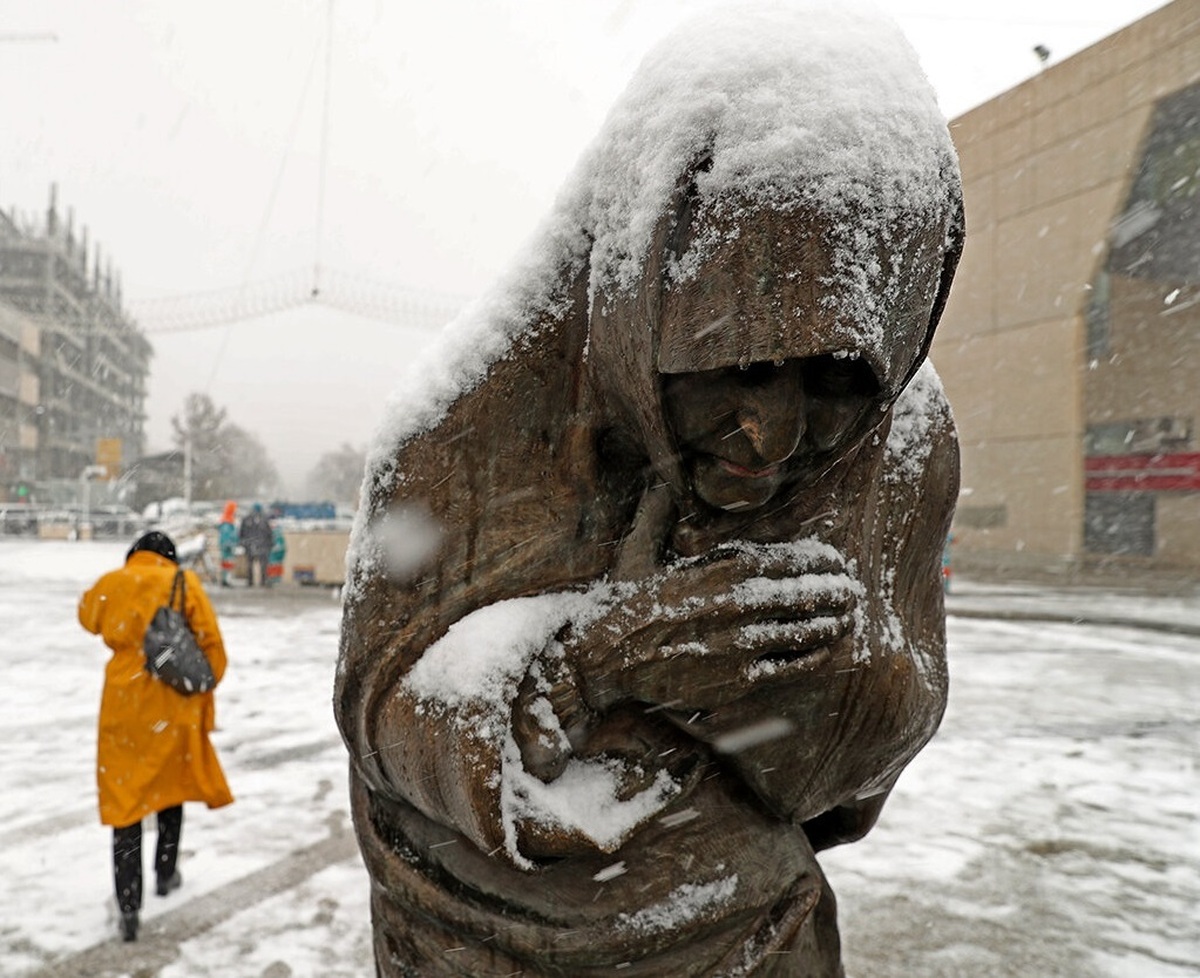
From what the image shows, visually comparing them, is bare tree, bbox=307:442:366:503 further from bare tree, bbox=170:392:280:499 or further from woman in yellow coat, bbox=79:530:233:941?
woman in yellow coat, bbox=79:530:233:941

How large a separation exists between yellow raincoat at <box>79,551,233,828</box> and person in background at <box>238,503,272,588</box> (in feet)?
40.1

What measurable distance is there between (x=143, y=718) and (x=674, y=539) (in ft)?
10.5

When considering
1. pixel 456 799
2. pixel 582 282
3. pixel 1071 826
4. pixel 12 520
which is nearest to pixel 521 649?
pixel 456 799

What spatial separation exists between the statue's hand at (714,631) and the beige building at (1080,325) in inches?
732

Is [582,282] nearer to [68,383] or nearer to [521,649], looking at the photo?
[521,649]

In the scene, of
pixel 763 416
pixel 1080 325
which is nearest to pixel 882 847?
pixel 763 416

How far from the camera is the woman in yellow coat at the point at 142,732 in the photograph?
3658mm

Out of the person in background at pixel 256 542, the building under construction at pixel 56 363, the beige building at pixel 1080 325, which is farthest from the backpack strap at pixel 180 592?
the building under construction at pixel 56 363

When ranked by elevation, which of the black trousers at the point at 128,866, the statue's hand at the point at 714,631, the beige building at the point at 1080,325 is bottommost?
the black trousers at the point at 128,866

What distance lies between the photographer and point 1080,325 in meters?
18.0

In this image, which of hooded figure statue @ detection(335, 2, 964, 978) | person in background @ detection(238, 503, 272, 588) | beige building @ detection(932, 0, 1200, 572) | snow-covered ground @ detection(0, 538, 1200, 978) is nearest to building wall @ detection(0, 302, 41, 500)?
person in background @ detection(238, 503, 272, 588)

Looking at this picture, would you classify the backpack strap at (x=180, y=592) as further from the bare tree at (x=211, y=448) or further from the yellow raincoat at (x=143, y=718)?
the bare tree at (x=211, y=448)

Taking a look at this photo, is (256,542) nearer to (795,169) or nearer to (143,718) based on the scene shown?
(143,718)

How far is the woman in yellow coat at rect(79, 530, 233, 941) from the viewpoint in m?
3.66
